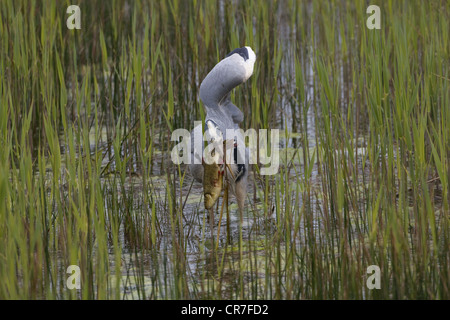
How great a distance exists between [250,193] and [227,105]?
0.86m

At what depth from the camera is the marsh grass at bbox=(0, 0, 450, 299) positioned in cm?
Result: 211

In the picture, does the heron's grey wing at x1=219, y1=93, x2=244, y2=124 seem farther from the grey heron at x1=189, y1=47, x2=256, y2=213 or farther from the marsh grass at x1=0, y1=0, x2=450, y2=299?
the marsh grass at x1=0, y1=0, x2=450, y2=299

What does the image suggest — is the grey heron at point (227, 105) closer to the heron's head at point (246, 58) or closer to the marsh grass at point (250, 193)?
the heron's head at point (246, 58)

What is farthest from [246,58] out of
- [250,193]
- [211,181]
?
[250,193]

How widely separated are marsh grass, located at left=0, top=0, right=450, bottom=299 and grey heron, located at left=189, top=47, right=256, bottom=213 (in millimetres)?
135

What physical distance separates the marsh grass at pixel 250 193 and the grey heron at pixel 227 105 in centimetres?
14

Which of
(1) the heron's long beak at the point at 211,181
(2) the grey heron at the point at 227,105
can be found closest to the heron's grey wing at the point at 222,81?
(2) the grey heron at the point at 227,105

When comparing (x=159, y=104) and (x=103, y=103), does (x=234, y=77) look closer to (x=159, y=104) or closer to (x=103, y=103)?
(x=159, y=104)

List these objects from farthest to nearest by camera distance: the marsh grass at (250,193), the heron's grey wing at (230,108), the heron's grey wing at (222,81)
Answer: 1. the heron's grey wing at (230,108)
2. the heron's grey wing at (222,81)
3. the marsh grass at (250,193)

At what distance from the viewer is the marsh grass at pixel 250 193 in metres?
2.11

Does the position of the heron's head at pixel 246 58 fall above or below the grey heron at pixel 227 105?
above

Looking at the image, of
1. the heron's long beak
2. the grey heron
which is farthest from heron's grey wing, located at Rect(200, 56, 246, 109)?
the heron's long beak
